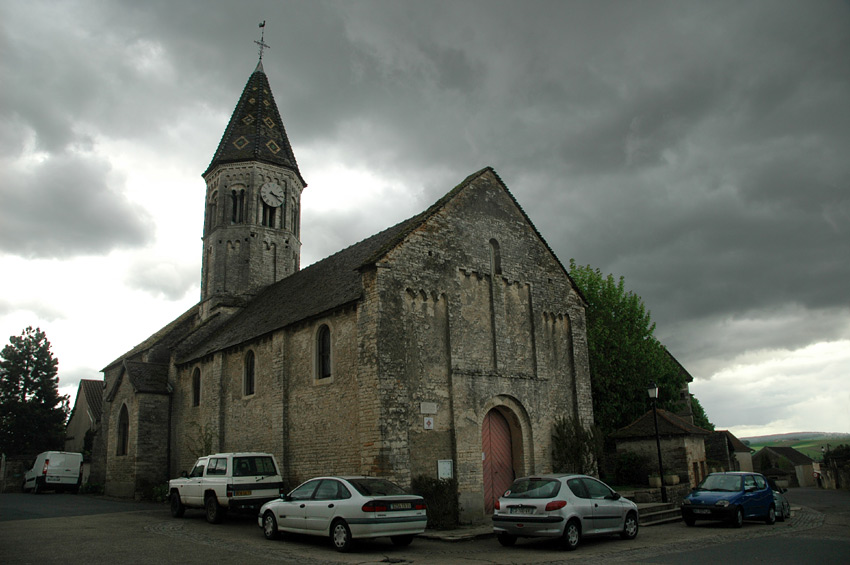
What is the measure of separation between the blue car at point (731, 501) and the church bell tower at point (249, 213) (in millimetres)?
23726

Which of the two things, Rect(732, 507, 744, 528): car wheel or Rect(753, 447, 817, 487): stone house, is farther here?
Rect(753, 447, 817, 487): stone house

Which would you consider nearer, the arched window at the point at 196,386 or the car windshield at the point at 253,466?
the car windshield at the point at 253,466

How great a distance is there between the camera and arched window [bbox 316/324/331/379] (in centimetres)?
1872

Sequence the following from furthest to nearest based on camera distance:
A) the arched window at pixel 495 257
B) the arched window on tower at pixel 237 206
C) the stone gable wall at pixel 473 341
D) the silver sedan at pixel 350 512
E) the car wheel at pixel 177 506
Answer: the arched window on tower at pixel 237 206
the arched window at pixel 495 257
the car wheel at pixel 177 506
the stone gable wall at pixel 473 341
the silver sedan at pixel 350 512

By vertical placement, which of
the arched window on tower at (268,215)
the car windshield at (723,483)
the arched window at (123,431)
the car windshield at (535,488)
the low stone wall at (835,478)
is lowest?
the low stone wall at (835,478)

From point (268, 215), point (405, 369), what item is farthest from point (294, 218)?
point (405, 369)

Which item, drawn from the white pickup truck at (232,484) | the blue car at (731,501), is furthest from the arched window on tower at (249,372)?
the blue car at (731,501)

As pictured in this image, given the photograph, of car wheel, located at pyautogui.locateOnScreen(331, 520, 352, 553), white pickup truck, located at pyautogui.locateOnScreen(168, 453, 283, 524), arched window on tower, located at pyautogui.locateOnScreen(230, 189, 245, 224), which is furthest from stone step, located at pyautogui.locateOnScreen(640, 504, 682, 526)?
arched window on tower, located at pyautogui.locateOnScreen(230, 189, 245, 224)

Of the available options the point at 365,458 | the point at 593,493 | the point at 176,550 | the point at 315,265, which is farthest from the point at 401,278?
the point at 315,265

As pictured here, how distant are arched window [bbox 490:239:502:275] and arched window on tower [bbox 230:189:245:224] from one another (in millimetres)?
18902

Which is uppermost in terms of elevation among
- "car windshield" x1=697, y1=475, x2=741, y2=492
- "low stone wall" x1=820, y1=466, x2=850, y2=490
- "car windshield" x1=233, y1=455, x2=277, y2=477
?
"car windshield" x1=233, y1=455, x2=277, y2=477

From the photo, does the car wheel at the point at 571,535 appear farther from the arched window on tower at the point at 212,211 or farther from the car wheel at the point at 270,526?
the arched window on tower at the point at 212,211

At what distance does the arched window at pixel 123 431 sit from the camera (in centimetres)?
2906

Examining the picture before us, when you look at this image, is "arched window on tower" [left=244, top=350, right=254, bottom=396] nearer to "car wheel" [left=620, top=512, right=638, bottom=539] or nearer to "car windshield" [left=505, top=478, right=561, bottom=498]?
"car windshield" [left=505, top=478, right=561, bottom=498]
